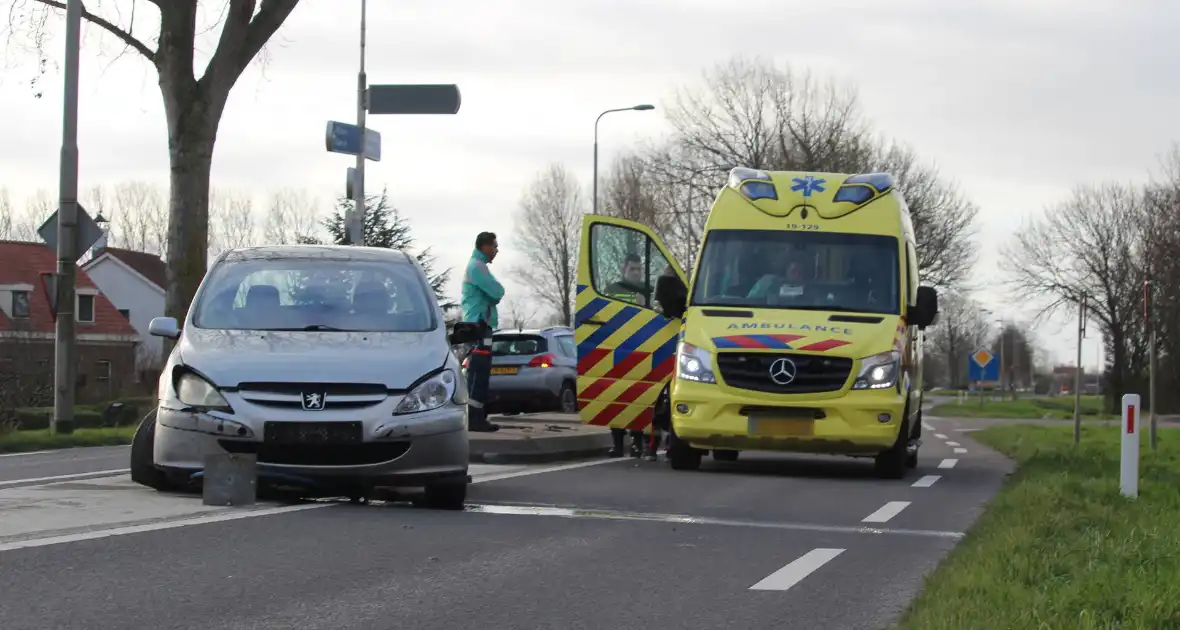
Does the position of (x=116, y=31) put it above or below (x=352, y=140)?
above

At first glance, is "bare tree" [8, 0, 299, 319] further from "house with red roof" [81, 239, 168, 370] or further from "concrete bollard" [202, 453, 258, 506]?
"house with red roof" [81, 239, 168, 370]

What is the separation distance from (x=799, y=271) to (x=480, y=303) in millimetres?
2996

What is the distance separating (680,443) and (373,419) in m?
5.16

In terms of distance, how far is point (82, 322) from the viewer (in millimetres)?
71000

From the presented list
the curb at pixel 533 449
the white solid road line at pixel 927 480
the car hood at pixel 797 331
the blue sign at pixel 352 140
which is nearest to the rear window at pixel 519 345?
the blue sign at pixel 352 140

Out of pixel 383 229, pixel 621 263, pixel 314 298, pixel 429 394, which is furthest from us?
pixel 383 229

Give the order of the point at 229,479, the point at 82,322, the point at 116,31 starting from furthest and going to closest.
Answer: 1. the point at 82,322
2. the point at 116,31
3. the point at 229,479

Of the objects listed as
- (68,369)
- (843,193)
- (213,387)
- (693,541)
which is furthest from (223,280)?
(68,369)

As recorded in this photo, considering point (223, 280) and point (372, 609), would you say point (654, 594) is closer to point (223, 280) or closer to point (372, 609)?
point (372, 609)

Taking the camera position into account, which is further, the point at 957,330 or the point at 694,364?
the point at 957,330

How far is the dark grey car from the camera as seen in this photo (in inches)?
1022

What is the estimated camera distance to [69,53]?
19766mm

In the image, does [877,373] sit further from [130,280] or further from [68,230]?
[130,280]

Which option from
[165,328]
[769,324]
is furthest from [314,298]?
[769,324]
